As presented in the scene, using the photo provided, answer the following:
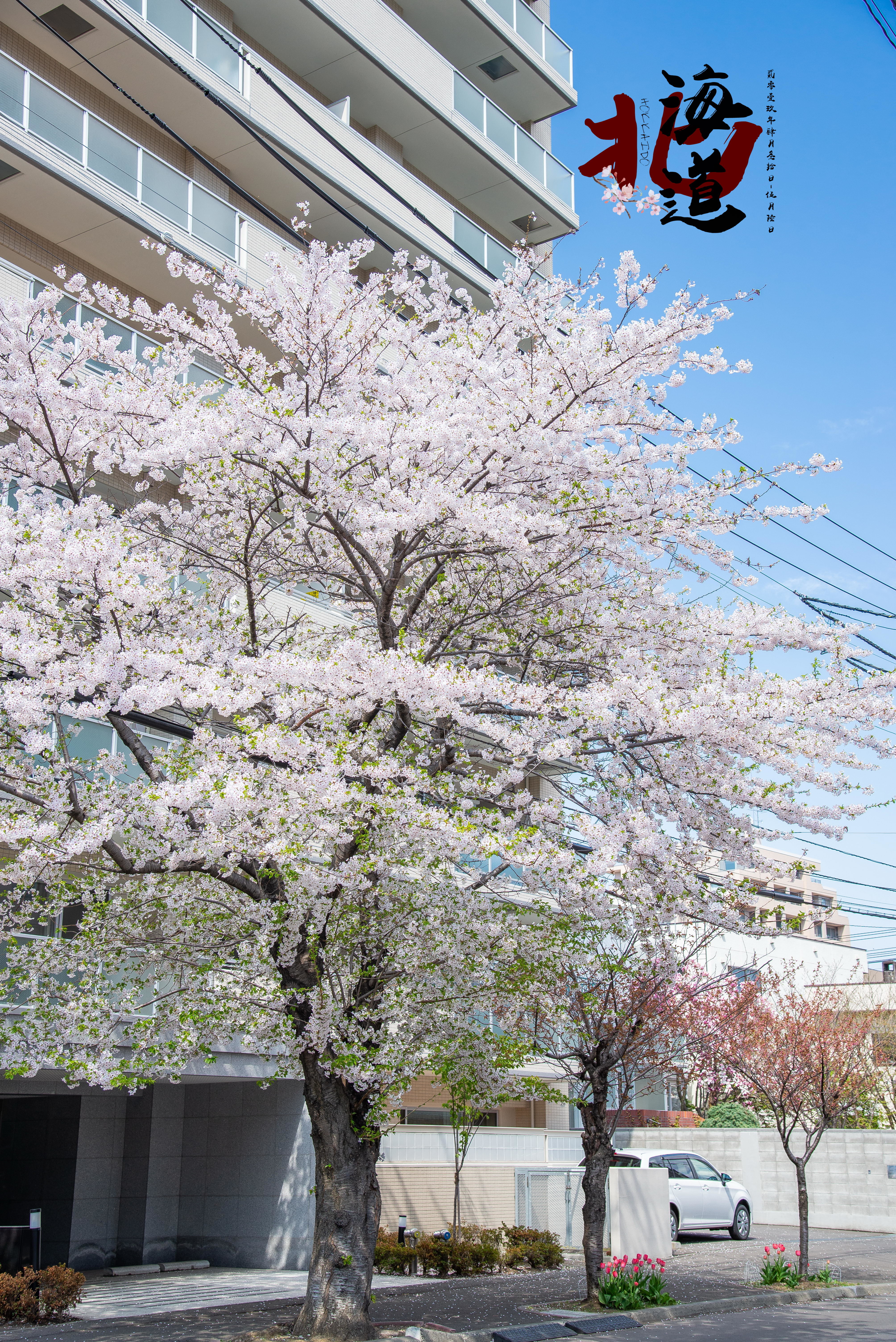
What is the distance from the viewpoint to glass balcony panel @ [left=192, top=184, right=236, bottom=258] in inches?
734

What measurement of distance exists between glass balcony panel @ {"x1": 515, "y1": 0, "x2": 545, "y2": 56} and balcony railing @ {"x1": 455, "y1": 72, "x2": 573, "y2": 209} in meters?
1.59

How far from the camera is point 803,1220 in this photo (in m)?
16.3

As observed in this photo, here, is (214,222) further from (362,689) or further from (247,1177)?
(247,1177)

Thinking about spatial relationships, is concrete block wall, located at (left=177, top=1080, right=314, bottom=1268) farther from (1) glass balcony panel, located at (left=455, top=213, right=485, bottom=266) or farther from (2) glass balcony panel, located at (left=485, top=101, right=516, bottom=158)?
(2) glass balcony panel, located at (left=485, top=101, right=516, bottom=158)

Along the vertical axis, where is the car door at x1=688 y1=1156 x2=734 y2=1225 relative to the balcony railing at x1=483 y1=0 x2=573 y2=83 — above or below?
below

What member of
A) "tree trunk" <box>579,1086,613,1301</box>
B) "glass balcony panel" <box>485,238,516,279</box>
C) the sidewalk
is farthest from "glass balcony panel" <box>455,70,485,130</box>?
the sidewalk

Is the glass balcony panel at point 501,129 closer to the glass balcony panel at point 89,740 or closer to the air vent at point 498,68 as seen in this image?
the air vent at point 498,68

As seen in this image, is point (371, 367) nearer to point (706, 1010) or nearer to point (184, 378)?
point (184, 378)

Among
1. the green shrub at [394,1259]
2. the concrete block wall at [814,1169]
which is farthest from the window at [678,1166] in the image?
the green shrub at [394,1259]

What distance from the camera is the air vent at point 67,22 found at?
17.3 metres

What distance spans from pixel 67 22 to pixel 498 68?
12.3 metres

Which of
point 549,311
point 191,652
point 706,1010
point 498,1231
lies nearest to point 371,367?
point 549,311

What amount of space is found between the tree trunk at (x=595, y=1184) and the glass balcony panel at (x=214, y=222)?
14245mm

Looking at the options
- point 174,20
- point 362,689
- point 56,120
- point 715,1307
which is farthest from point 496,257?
point 715,1307
